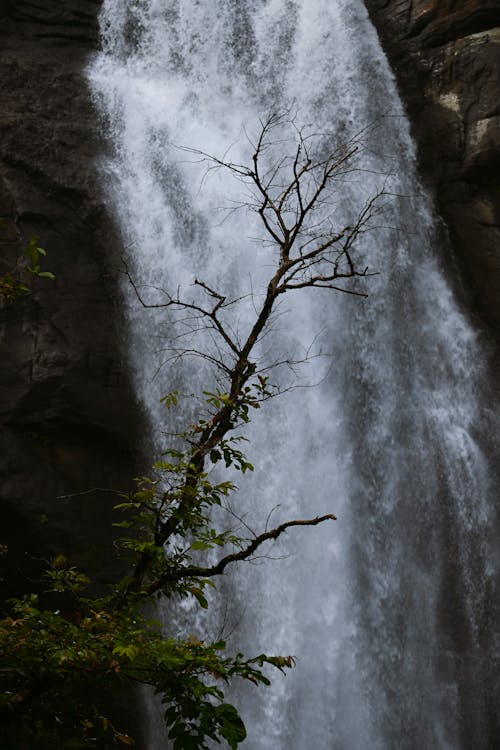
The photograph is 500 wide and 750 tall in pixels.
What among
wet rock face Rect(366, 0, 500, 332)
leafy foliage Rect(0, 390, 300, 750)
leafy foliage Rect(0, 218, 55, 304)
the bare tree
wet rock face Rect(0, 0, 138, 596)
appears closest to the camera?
leafy foliage Rect(0, 390, 300, 750)

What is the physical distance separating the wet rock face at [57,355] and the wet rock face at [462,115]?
14.2ft

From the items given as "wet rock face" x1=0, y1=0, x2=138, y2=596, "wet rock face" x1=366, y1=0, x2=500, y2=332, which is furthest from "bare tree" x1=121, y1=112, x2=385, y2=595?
"wet rock face" x1=366, y1=0, x2=500, y2=332

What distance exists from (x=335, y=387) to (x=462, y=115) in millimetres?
4084

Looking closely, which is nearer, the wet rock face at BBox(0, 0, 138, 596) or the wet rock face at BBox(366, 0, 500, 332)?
the wet rock face at BBox(0, 0, 138, 596)

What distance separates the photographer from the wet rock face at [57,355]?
7.25m

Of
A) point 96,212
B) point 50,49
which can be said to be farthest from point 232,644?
point 50,49

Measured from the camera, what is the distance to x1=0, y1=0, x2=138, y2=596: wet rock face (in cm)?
725

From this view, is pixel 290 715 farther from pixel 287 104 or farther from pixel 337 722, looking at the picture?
pixel 287 104

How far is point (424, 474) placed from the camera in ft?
28.2

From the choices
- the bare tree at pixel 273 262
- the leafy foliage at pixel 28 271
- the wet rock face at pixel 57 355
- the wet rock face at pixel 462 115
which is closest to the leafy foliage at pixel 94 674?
the bare tree at pixel 273 262

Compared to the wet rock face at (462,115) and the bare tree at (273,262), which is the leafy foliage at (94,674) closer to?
the bare tree at (273,262)

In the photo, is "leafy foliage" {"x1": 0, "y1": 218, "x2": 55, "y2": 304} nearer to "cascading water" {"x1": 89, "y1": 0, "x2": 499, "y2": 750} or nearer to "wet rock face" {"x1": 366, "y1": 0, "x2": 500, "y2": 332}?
"cascading water" {"x1": 89, "y1": 0, "x2": 499, "y2": 750}

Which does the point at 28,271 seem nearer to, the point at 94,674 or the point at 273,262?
the point at 94,674

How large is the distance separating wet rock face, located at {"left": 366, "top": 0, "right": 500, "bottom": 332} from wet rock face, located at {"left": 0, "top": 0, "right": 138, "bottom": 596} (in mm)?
4334
